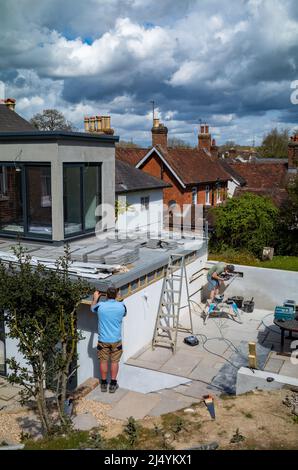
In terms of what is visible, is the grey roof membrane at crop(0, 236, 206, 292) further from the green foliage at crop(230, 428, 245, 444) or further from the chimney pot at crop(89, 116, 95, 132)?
the chimney pot at crop(89, 116, 95, 132)

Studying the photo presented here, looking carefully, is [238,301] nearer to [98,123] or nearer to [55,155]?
[55,155]

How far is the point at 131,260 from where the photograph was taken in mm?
11305

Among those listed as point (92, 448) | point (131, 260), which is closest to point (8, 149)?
point (131, 260)

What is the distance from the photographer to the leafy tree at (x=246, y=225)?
17.5 m

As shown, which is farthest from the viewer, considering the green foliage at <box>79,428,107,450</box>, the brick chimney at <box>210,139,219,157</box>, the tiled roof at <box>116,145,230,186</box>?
the brick chimney at <box>210,139,219,157</box>

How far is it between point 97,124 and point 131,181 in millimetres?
3419

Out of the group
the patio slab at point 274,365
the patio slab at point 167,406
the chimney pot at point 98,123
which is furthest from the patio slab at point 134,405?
the chimney pot at point 98,123

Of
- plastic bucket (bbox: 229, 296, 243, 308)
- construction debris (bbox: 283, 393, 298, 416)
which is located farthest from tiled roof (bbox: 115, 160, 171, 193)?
construction debris (bbox: 283, 393, 298, 416)

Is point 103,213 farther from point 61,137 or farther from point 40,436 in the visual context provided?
point 40,436

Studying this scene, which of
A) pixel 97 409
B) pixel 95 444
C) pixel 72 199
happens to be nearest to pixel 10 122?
pixel 72 199

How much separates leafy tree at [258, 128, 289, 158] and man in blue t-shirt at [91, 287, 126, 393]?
67.5m

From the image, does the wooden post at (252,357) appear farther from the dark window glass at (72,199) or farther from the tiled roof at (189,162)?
the tiled roof at (189,162)

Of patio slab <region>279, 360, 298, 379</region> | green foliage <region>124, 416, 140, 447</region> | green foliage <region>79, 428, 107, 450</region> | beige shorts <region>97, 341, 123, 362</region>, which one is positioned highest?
beige shorts <region>97, 341, 123, 362</region>

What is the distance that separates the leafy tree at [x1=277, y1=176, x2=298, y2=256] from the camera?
1786 cm
